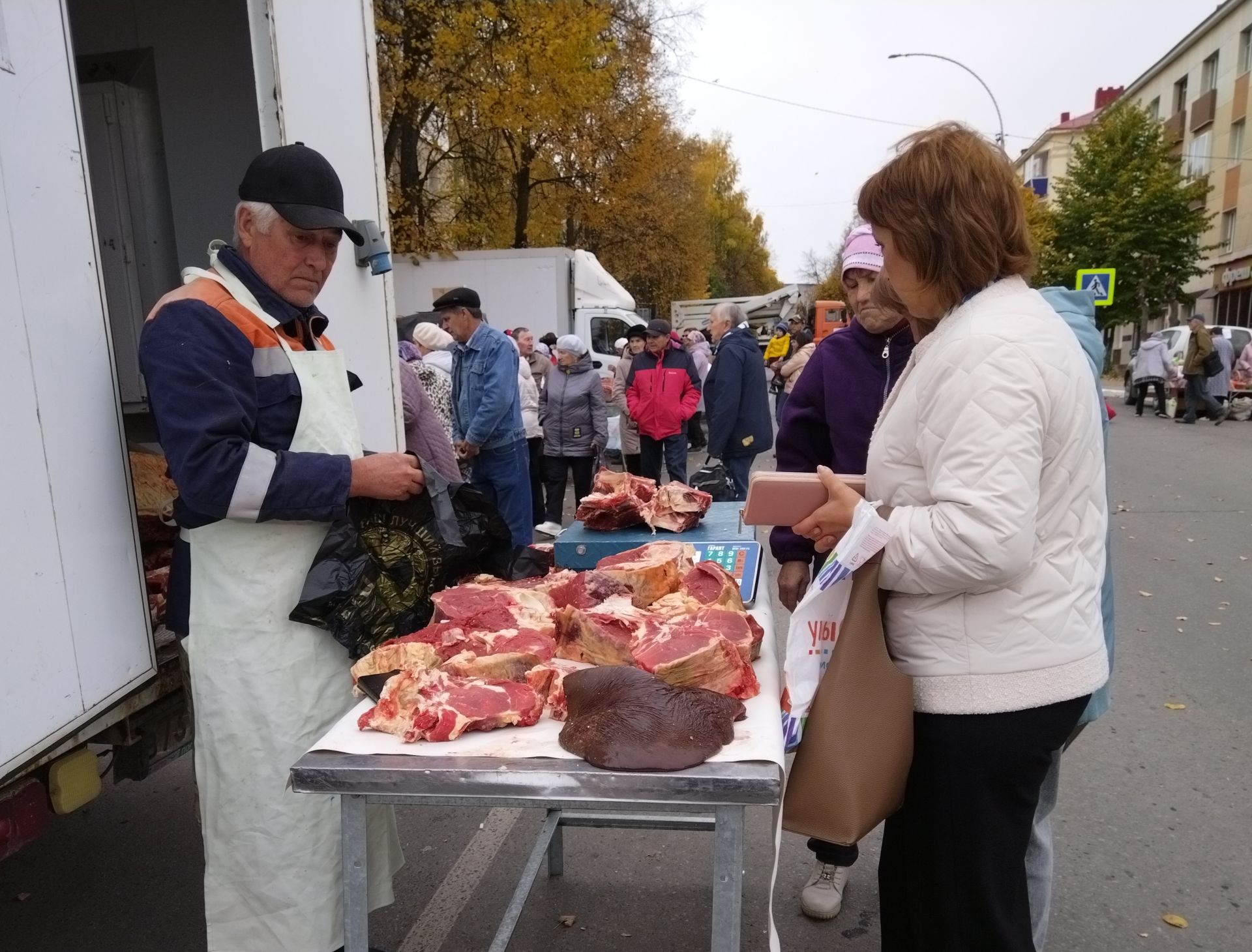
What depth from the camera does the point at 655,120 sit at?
20047 millimetres

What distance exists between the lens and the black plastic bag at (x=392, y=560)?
224 cm

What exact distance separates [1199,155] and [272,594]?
147ft

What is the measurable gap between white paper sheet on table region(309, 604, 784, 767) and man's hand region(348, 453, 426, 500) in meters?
0.55

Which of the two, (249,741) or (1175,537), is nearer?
(249,741)

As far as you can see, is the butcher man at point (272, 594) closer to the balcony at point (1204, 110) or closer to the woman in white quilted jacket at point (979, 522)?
the woman in white quilted jacket at point (979, 522)

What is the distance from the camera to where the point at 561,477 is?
8852mm

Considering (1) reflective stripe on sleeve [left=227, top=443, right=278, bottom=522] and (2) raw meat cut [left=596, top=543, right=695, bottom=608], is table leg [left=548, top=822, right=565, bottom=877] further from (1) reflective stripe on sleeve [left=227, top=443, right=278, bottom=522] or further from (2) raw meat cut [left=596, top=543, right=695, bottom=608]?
(1) reflective stripe on sleeve [left=227, top=443, right=278, bottom=522]

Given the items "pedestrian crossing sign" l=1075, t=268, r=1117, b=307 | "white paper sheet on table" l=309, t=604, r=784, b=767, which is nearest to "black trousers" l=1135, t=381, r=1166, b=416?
"pedestrian crossing sign" l=1075, t=268, r=1117, b=307

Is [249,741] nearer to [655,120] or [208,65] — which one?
[208,65]

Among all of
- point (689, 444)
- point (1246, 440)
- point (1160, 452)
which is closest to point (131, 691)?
point (689, 444)

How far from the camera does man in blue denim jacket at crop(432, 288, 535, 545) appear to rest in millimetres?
6703

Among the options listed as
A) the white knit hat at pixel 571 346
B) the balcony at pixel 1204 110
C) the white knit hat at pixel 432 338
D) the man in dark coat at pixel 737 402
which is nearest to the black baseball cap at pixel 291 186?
the white knit hat at pixel 432 338

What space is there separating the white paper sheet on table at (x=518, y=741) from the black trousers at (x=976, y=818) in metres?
0.34

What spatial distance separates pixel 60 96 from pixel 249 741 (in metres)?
1.63
